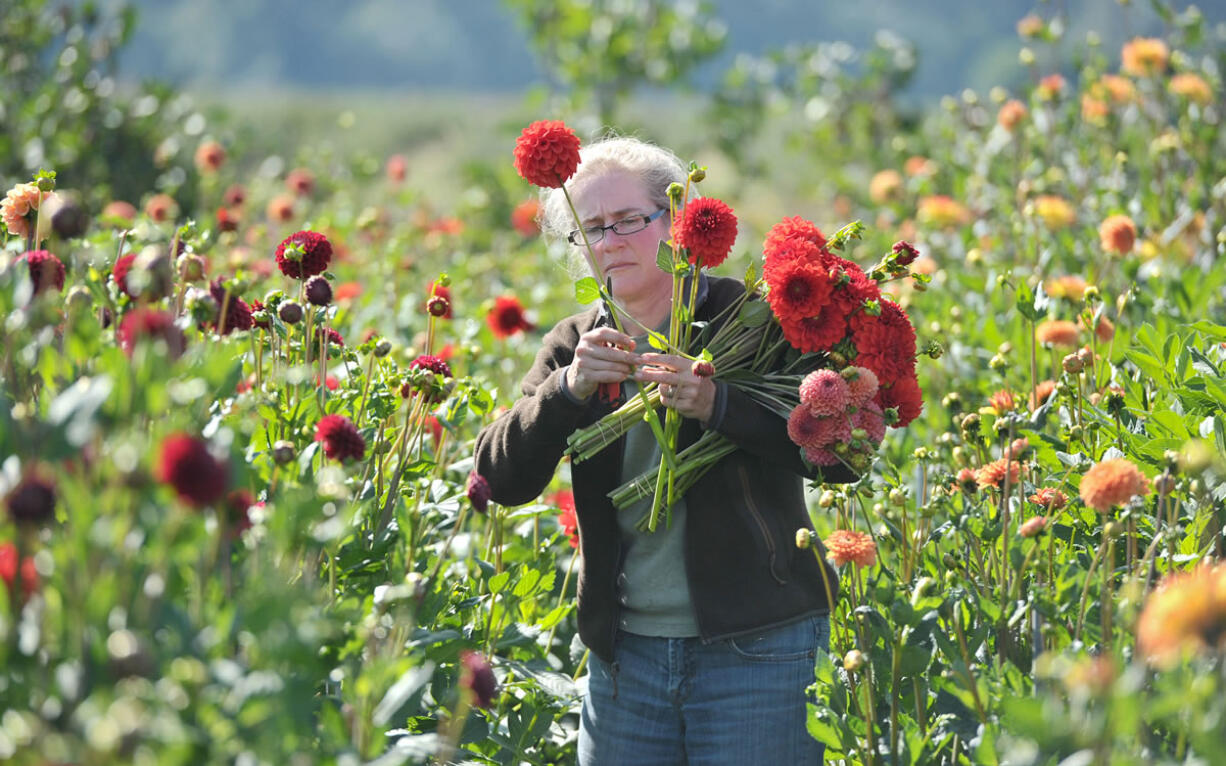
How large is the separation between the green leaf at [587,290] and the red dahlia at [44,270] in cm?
79

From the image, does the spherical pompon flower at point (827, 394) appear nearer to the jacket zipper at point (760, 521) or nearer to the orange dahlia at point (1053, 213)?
the jacket zipper at point (760, 521)

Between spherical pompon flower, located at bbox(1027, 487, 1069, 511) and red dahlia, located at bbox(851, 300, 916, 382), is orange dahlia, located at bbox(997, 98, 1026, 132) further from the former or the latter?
red dahlia, located at bbox(851, 300, 916, 382)

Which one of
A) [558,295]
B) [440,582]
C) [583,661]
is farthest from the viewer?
[558,295]

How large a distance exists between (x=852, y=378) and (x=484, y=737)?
91 cm

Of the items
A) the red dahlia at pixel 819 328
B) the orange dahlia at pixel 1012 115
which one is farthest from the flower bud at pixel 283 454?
the orange dahlia at pixel 1012 115

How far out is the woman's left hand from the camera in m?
1.87

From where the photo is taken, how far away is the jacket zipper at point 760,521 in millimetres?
2031

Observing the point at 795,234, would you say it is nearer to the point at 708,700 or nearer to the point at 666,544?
the point at 666,544

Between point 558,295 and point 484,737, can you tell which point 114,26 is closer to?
point 558,295

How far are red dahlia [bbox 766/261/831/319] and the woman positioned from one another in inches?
7.5

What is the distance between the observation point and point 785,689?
2031 millimetres

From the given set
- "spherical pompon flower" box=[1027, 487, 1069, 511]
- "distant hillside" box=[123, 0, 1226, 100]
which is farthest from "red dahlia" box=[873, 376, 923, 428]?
"distant hillside" box=[123, 0, 1226, 100]

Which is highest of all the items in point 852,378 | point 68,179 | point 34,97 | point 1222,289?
point 34,97

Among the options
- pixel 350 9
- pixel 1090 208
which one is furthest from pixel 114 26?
pixel 350 9
